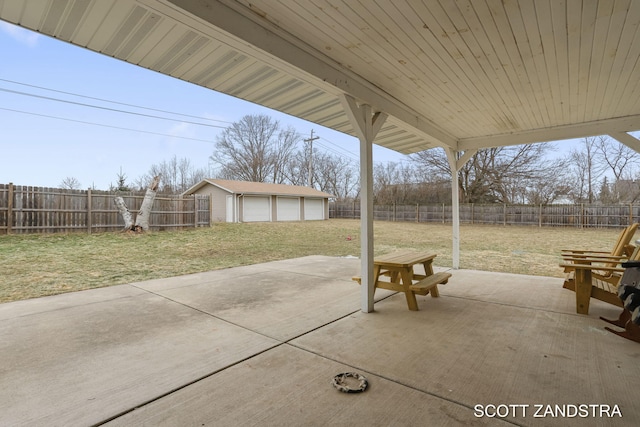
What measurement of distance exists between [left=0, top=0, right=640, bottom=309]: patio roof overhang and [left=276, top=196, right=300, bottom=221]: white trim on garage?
16670 millimetres

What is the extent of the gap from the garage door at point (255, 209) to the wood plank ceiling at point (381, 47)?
50.5ft

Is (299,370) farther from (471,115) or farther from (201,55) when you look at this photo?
(471,115)

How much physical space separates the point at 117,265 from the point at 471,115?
741cm

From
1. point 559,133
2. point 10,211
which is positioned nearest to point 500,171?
point 559,133

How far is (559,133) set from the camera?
4.93 metres

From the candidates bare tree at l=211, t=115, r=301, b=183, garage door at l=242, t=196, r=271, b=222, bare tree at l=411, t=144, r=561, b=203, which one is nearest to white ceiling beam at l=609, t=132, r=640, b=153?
garage door at l=242, t=196, r=271, b=222

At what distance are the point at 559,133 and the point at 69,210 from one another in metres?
13.3

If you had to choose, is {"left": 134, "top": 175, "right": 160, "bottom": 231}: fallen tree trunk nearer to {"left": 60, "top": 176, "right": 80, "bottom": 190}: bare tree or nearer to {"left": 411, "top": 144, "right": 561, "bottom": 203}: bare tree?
{"left": 60, "top": 176, "right": 80, "bottom": 190}: bare tree

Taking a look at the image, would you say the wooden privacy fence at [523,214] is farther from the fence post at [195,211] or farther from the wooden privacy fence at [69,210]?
the wooden privacy fence at [69,210]

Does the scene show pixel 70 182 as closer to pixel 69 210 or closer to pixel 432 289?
pixel 69 210

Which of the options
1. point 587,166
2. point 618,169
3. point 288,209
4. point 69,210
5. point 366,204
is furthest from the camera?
point 587,166

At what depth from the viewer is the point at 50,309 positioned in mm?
3557

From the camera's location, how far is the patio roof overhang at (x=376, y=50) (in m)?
2.03

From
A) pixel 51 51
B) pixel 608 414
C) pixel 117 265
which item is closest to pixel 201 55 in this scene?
pixel 608 414
